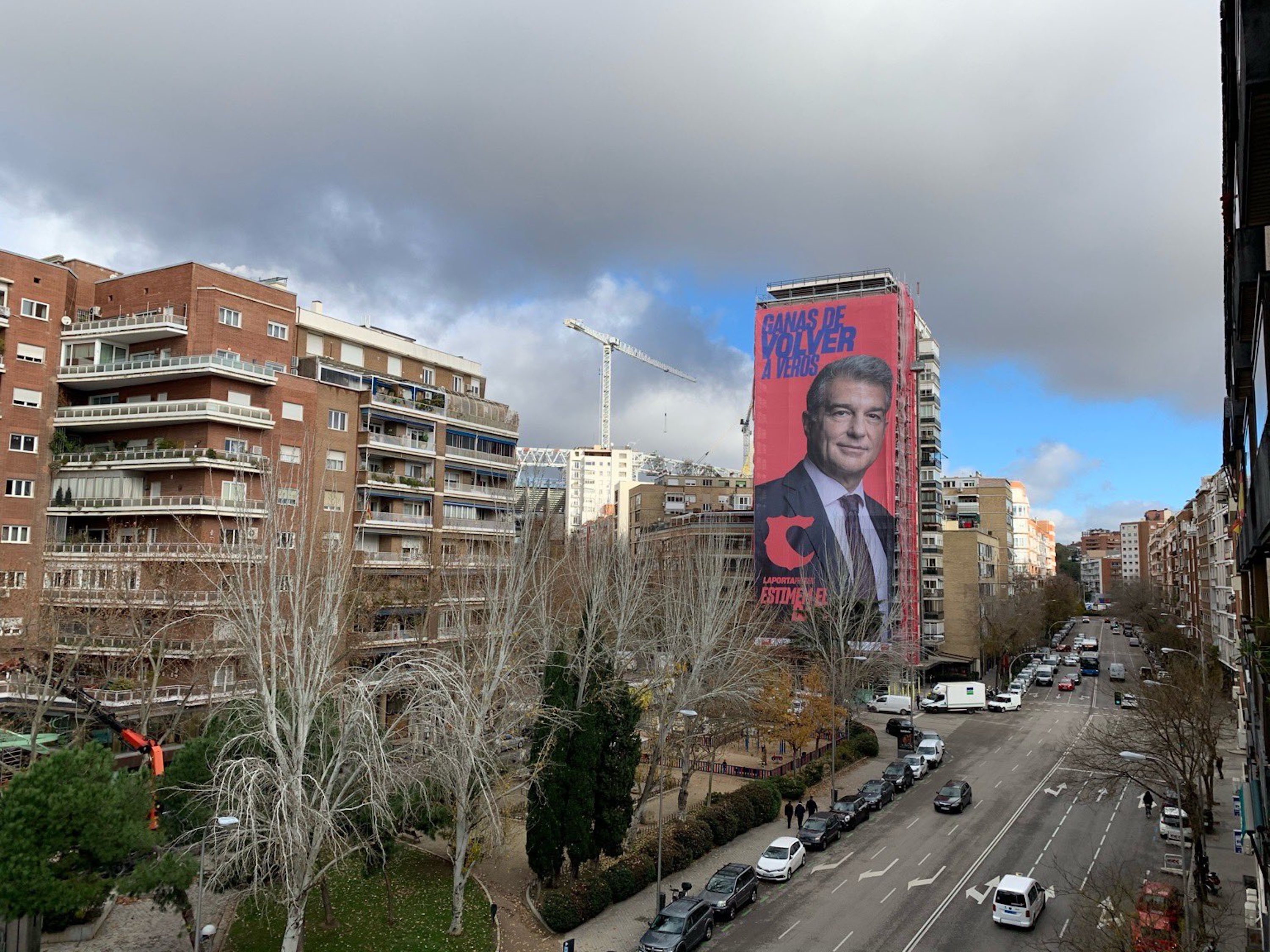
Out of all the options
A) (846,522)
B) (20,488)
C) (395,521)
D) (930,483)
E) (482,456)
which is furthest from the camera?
(930,483)

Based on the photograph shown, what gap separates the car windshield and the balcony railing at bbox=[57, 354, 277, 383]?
33.2 meters

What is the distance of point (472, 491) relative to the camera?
57156mm

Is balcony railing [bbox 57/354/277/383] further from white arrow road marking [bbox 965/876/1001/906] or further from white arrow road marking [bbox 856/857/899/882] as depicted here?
white arrow road marking [bbox 965/876/1001/906]

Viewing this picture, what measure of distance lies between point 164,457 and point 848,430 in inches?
2143

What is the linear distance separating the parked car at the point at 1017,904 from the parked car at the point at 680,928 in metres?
8.63

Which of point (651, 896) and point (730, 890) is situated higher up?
point (730, 890)

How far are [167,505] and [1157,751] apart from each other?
43.5 m

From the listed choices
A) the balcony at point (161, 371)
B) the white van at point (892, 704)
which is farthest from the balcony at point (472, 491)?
the white van at point (892, 704)

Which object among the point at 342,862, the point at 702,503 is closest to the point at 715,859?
the point at 342,862

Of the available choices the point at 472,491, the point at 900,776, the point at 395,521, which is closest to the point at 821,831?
the point at 900,776

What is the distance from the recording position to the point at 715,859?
33188mm

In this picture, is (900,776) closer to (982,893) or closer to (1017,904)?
(982,893)

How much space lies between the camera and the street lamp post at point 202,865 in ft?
56.6

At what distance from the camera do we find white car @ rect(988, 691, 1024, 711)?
69.0 m
